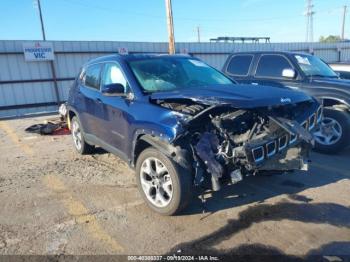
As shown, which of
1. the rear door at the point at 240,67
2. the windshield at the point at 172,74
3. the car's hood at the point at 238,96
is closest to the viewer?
the car's hood at the point at 238,96

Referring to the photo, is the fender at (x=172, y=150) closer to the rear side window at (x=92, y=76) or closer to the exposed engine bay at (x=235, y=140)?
the exposed engine bay at (x=235, y=140)

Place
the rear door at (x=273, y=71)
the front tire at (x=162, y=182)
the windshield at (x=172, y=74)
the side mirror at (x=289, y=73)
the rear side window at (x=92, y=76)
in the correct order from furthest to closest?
the rear door at (x=273, y=71), the side mirror at (x=289, y=73), the rear side window at (x=92, y=76), the windshield at (x=172, y=74), the front tire at (x=162, y=182)

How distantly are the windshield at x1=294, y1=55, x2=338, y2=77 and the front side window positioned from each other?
389cm

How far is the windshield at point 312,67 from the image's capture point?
6.80m

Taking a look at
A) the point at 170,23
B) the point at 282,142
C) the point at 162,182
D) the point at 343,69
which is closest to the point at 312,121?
the point at 282,142

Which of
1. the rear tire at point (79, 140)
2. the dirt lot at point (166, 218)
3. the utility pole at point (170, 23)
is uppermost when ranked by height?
the utility pole at point (170, 23)

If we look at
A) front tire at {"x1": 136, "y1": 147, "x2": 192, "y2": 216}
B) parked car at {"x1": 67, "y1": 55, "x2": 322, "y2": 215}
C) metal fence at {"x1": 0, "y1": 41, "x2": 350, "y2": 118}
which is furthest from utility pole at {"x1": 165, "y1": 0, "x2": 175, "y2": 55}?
front tire at {"x1": 136, "y1": 147, "x2": 192, "y2": 216}

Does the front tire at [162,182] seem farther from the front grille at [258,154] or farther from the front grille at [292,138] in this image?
the front grille at [292,138]

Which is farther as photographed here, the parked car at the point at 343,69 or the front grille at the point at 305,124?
the parked car at the point at 343,69

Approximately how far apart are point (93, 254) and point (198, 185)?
1.26 m

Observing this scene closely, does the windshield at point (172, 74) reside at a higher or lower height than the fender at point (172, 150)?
higher

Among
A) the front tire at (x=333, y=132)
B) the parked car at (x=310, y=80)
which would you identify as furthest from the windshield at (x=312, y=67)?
the front tire at (x=333, y=132)

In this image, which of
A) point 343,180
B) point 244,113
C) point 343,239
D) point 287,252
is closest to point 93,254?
point 287,252

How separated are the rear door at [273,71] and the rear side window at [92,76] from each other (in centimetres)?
334
